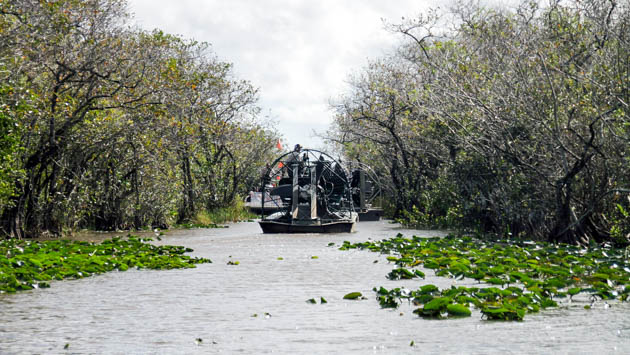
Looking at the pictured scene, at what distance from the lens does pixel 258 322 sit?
8.93 metres

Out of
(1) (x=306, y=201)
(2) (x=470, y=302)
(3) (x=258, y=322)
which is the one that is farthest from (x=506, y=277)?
(1) (x=306, y=201)

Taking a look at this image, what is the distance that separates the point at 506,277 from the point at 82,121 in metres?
14.8

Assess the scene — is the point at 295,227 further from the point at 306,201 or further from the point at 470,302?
the point at 470,302

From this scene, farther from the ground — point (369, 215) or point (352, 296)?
point (369, 215)

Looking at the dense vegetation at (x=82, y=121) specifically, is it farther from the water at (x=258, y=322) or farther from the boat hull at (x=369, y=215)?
the boat hull at (x=369, y=215)

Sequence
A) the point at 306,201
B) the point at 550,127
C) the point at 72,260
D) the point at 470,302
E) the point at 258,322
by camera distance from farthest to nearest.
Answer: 1. the point at 306,201
2. the point at 550,127
3. the point at 72,260
4. the point at 470,302
5. the point at 258,322

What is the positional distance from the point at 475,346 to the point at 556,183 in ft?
40.7

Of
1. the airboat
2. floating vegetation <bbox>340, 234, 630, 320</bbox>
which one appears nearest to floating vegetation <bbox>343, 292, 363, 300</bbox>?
floating vegetation <bbox>340, 234, 630, 320</bbox>

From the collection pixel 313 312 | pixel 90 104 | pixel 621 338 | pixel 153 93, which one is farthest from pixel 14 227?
pixel 621 338

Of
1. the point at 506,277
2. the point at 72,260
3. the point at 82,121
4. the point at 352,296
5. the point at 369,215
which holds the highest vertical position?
the point at 82,121

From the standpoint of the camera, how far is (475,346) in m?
7.29

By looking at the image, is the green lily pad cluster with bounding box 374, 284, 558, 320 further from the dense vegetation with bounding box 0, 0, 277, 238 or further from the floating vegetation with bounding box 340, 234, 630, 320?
the dense vegetation with bounding box 0, 0, 277, 238

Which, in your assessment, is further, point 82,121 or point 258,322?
point 82,121

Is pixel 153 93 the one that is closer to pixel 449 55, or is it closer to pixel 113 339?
pixel 449 55
